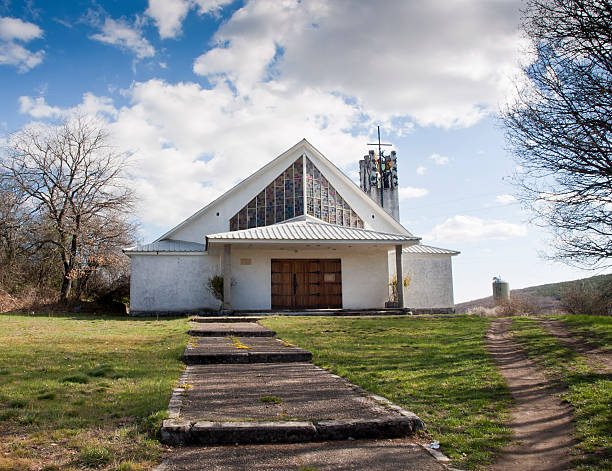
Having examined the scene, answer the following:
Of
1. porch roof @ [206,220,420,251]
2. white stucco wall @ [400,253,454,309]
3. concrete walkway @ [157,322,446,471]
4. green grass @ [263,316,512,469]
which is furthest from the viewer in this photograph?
white stucco wall @ [400,253,454,309]

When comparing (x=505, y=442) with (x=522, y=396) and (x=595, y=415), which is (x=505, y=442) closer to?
(x=595, y=415)

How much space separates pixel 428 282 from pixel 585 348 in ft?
49.5

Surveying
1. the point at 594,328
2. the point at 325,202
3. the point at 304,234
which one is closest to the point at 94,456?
the point at 594,328

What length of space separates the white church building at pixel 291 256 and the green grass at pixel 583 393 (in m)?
10.8

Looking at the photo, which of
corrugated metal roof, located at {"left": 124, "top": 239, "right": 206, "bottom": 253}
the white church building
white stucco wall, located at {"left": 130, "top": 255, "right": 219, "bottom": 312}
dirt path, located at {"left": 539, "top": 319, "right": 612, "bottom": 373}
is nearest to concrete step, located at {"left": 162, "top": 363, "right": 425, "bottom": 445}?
dirt path, located at {"left": 539, "top": 319, "right": 612, "bottom": 373}

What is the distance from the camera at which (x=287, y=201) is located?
22250 millimetres

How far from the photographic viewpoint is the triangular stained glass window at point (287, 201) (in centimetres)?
2212

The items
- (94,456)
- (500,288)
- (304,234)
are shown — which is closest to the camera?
(94,456)

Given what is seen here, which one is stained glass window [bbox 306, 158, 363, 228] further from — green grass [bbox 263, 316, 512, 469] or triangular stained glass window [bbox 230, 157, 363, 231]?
green grass [bbox 263, 316, 512, 469]

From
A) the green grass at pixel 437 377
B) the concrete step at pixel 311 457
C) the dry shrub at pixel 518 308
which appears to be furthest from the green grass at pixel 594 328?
the dry shrub at pixel 518 308

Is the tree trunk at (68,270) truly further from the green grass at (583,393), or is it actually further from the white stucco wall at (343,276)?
the green grass at (583,393)

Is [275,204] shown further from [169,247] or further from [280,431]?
[280,431]

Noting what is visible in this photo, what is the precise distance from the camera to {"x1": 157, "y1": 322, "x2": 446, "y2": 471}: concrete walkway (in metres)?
3.34

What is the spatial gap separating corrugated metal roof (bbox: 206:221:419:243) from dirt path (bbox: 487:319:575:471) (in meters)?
12.0
